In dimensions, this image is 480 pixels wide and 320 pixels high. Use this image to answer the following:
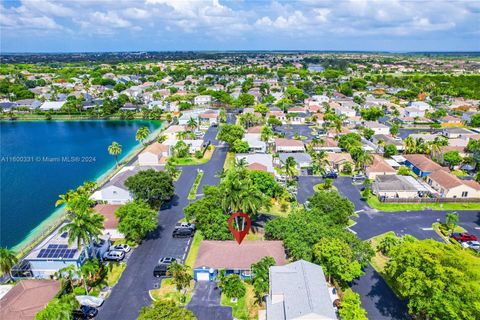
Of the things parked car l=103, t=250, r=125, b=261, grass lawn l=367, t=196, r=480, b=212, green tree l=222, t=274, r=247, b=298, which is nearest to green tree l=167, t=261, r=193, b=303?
green tree l=222, t=274, r=247, b=298

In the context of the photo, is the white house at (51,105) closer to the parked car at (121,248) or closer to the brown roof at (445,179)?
the parked car at (121,248)

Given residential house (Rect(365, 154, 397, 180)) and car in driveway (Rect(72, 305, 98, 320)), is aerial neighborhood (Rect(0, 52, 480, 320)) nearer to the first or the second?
car in driveway (Rect(72, 305, 98, 320))

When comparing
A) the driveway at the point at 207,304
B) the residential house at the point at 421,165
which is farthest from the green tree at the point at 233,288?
the residential house at the point at 421,165

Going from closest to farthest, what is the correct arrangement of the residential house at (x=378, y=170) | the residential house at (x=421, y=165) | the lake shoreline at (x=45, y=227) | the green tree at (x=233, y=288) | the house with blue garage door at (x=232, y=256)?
the green tree at (x=233, y=288) < the house with blue garage door at (x=232, y=256) < the lake shoreline at (x=45, y=227) < the residential house at (x=421, y=165) < the residential house at (x=378, y=170)

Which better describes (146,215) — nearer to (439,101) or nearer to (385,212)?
(385,212)

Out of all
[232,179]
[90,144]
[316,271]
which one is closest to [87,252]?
[232,179]

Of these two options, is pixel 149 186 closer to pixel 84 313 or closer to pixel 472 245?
pixel 84 313

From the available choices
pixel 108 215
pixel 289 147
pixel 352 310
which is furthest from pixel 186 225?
pixel 289 147
